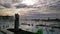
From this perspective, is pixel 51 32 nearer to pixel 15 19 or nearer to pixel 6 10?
pixel 15 19

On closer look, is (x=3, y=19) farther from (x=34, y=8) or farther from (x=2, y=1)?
(x=34, y=8)

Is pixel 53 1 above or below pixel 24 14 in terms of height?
above

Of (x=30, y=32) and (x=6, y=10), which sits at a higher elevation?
(x=6, y=10)

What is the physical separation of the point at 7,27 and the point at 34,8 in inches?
28.3

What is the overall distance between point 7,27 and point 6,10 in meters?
0.37

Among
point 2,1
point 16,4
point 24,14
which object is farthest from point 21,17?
point 2,1

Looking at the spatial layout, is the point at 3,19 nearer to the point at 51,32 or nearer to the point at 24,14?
the point at 24,14

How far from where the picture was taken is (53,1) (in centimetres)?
289

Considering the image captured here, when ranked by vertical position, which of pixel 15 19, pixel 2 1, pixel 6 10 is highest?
pixel 2 1

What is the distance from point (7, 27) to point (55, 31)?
103cm

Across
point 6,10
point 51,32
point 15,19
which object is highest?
point 6,10

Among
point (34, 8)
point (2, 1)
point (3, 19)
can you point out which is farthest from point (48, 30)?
point (2, 1)

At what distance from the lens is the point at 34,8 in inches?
113

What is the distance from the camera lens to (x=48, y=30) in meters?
2.82
